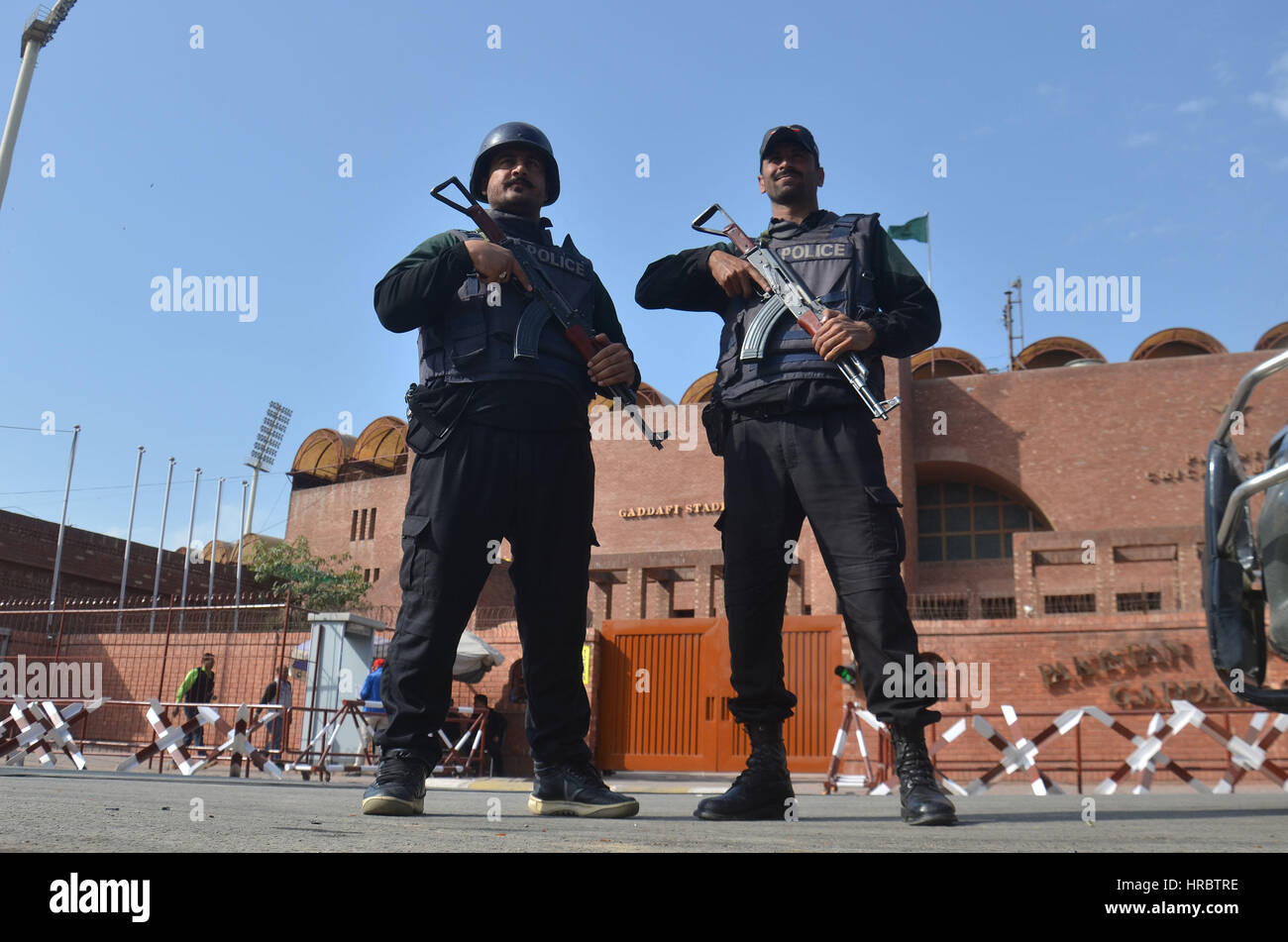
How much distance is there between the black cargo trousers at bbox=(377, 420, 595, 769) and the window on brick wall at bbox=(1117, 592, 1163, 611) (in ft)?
70.7

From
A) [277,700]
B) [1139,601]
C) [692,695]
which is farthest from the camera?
[1139,601]

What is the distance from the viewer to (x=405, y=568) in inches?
134

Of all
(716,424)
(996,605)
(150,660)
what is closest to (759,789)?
(716,424)

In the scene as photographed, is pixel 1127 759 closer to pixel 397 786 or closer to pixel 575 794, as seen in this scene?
pixel 575 794

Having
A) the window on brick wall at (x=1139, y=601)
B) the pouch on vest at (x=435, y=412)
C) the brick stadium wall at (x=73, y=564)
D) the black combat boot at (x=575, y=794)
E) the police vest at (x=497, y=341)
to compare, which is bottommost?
the black combat boot at (x=575, y=794)

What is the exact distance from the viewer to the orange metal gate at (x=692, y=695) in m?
17.7

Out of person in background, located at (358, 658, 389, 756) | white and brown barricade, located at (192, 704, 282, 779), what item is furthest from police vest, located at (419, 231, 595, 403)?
person in background, located at (358, 658, 389, 756)

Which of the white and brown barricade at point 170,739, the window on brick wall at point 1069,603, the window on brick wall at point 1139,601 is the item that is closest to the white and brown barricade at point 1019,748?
the white and brown barricade at point 170,739

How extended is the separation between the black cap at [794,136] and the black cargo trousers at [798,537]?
3.76 feet

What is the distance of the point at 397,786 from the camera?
2986mm

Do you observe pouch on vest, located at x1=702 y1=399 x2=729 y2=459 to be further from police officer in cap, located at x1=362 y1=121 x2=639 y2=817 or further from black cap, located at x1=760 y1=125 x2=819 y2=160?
black cap, located at x1=760 y1=125 x2=819 y2=160

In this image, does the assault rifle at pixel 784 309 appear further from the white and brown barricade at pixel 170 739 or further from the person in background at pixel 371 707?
the person in background at pixel 371 707

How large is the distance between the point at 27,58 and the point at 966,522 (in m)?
27.4
